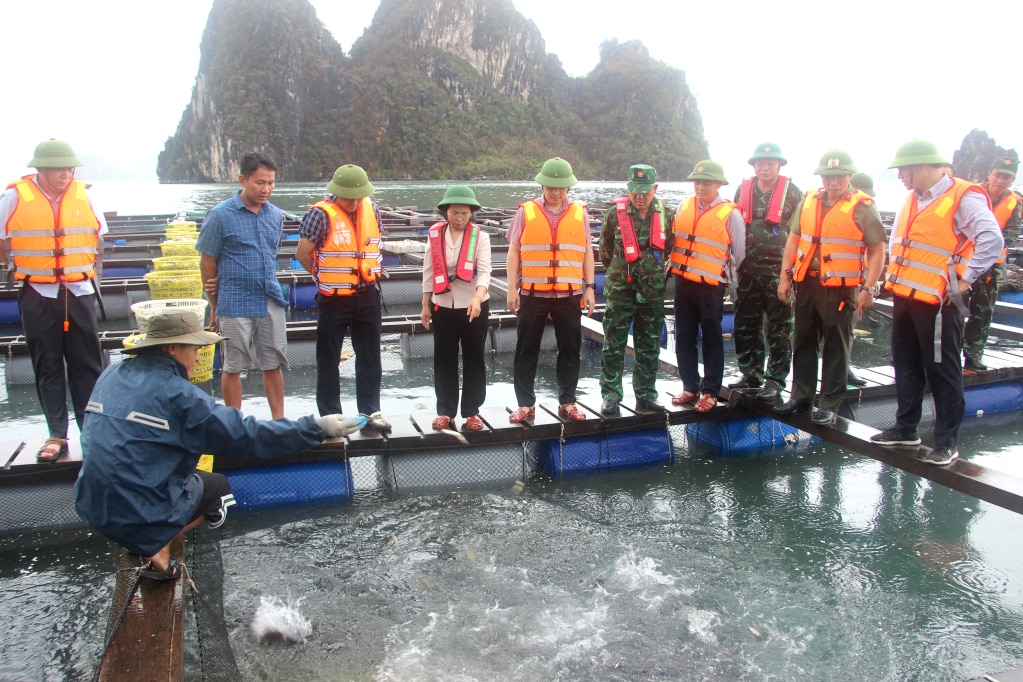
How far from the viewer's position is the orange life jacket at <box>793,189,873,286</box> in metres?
4.84

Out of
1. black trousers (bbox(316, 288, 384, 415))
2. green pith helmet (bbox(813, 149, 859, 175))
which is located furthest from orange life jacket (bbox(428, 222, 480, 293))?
green pith helmet (bbox(813, 149, 859, 175))

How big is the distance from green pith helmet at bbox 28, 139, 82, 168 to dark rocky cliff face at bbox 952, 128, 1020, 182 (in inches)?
2663

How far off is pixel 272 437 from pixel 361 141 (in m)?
122

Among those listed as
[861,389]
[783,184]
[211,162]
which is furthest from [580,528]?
[211,162]

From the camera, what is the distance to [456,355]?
5.28 metres

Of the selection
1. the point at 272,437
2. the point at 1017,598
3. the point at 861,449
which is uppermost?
the point at 272,437

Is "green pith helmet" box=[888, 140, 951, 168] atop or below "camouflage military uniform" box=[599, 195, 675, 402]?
atop

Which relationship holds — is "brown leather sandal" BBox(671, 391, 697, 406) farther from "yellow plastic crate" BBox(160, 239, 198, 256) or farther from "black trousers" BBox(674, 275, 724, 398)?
"yellow plastic crate" BBox(160, 239, 198, 256)

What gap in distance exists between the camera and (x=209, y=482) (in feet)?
12.3

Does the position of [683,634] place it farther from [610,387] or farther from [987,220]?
[987,220]

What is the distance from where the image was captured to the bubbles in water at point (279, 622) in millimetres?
3582

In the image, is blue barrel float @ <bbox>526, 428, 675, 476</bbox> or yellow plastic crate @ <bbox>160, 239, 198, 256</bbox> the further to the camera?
yellow plastic crate @ <bbox>160, 239, 198, 256</bbox>

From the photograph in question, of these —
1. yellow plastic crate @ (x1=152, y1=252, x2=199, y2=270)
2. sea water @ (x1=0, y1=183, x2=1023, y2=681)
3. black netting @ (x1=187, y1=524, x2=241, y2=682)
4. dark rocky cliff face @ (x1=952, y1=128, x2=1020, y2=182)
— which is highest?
dark rocky cliff face @ (x1=952, y1=128, x2=1020, y2=182)

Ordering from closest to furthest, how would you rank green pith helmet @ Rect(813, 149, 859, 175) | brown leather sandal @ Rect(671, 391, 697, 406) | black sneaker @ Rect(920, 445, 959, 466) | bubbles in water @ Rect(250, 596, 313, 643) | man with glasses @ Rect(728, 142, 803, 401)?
bubbles in water @ Rect(250, 596, 313, 643) → black sneaker @ Rect(920, 445, 959, 466) → green pith helmet @ Rect(813, 149, 859, 175) → man with glasses @ Rect(728, 142, 803, 401) → brown leather sandal @ Rect(671, 391, 697, 406)
